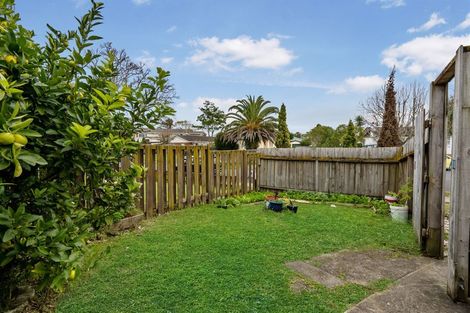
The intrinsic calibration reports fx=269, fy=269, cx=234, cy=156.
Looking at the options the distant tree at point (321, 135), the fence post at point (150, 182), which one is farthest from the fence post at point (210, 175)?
the distant tree at point (321, 135)

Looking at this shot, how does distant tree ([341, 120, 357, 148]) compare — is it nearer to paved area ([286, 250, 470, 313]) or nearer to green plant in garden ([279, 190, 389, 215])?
green plant in garden ([279, 190, 389, 215])

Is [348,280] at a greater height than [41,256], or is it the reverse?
[41,256]

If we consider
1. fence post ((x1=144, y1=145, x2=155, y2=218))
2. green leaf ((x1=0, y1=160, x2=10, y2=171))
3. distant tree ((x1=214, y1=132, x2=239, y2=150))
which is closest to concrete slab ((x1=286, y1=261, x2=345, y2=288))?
green leaf ((x1=0, y1=160, x2=10, y2=171))

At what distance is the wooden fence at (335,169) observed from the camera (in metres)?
6.93

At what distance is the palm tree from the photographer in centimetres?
2097

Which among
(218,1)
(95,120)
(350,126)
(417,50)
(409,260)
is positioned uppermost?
(417,50)

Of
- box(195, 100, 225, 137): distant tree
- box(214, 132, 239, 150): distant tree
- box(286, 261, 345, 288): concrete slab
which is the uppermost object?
box(195, 100, 225, 137): distant tree

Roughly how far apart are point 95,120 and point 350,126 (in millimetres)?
22949

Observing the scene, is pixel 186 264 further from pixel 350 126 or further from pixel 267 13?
pixel 350 126

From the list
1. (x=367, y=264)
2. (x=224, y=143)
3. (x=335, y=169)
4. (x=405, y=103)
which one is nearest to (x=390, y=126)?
(x=405, y=103)

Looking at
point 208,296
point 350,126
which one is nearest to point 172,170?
point 208,296

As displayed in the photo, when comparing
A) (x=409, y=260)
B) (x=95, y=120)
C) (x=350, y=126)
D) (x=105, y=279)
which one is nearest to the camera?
(x=95, y=120)

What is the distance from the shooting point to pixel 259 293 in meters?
2.42

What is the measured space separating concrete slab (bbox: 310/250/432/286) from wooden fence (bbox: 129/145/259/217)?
135 inches
